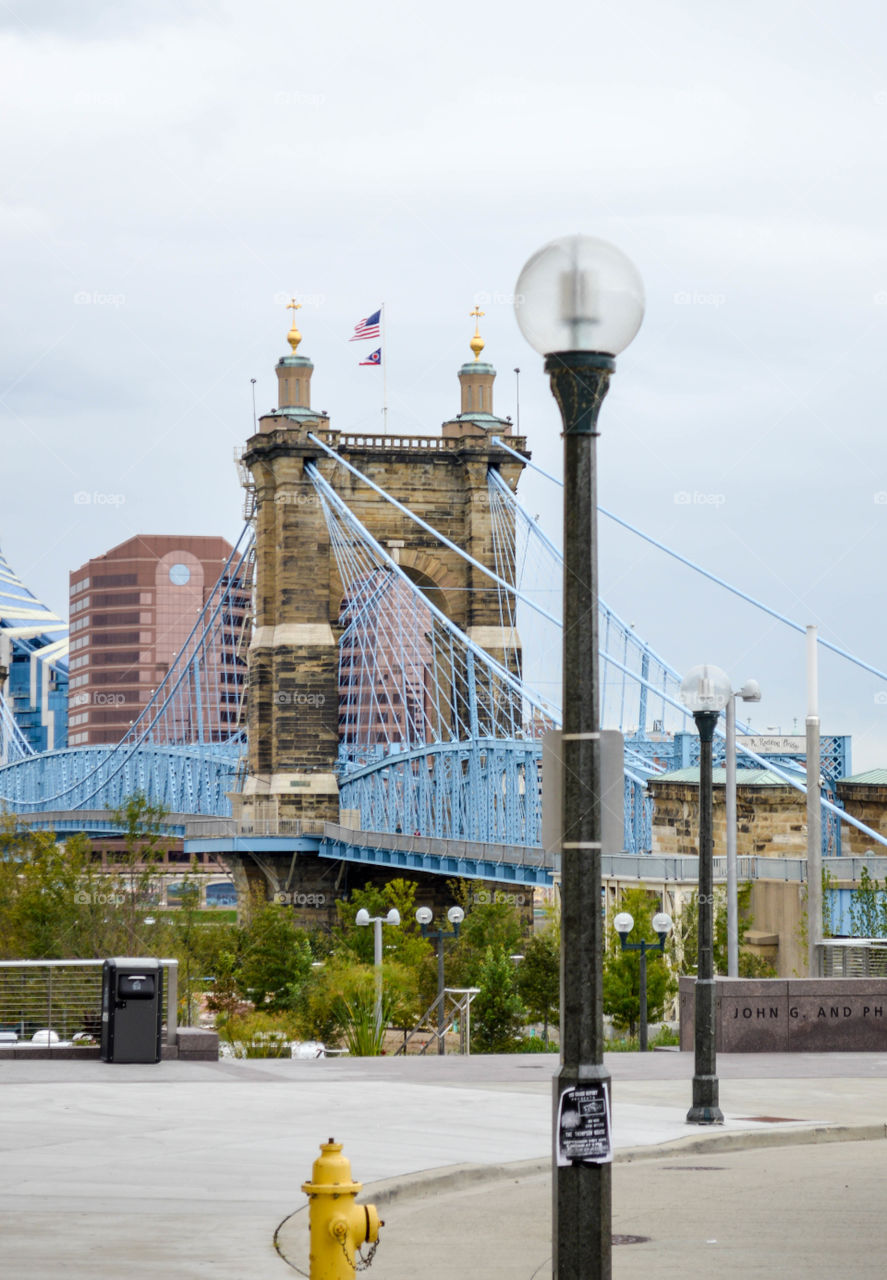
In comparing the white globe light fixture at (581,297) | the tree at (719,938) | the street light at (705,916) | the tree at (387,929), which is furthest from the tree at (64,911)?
the white globe light fixture at (581,297)

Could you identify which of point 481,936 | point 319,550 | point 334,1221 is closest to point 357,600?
point 319,550

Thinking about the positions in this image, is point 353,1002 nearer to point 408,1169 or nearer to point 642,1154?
point 642,1154

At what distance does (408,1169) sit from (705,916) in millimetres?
4292

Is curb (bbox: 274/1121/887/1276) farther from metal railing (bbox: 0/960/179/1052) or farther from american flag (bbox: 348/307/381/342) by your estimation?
american flag (bbox: 348/307/381/342)

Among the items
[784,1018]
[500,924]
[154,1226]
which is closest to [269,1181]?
[154,1226]

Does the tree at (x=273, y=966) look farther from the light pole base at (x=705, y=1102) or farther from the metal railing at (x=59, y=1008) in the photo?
the light pole base at (x=705, y=1102)

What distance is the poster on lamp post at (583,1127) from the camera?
7.38m

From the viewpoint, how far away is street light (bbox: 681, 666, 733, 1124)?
1577 centimetres

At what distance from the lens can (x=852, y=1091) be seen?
18.8 meters

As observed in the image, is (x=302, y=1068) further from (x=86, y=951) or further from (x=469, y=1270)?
(x=86, y=951)

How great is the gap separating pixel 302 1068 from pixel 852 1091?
587cm

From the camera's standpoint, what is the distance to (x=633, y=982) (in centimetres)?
4100

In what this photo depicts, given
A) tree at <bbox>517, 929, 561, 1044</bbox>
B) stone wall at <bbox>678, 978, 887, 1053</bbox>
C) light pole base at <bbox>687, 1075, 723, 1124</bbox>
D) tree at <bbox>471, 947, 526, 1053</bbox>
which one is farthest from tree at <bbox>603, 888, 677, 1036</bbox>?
light pole base at <bbox>687, 1075, 723, 1124</bbox>

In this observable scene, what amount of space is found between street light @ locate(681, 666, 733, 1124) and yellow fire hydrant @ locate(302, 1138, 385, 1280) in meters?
7.37
